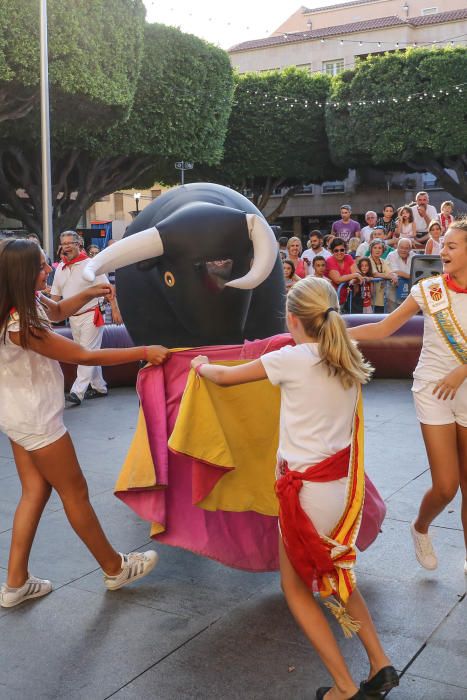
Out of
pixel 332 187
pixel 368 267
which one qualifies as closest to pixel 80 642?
pixel 368 267

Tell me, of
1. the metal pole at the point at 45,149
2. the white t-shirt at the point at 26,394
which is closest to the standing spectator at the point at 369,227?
the metal pole at the point at 45,149

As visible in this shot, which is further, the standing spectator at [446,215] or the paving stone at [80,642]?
the standing spectator at [446,215]

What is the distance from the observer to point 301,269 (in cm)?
1125

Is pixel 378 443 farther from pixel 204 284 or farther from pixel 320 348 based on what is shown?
pixel 320 348

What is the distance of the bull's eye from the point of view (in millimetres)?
4180

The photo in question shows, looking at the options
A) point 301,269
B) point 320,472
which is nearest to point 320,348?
point 320,472

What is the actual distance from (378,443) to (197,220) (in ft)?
9.73

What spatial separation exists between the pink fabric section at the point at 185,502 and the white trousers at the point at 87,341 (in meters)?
4.57

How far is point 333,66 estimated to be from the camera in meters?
42.6

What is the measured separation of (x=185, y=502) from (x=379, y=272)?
8.34 metres

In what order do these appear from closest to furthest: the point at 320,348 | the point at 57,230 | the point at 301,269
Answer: the point at 320,348, the point at 301,269, the point at 57,230

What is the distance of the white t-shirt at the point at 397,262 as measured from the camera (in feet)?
37.7

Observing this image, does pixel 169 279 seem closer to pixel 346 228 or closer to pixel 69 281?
pixel 69 281

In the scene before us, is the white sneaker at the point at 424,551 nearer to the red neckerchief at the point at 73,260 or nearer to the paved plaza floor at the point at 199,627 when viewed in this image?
the paved plaza floor at the point at 199,627
